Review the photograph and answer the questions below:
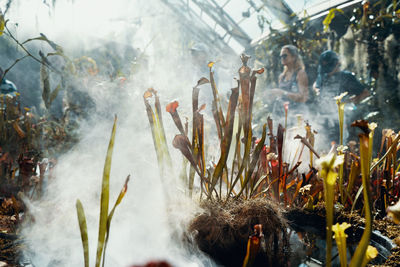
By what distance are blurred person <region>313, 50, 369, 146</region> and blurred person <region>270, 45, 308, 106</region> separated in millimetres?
346

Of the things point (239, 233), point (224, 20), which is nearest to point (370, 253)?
point (239, 233)

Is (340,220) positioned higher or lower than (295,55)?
lower

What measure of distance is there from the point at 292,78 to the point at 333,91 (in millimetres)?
536

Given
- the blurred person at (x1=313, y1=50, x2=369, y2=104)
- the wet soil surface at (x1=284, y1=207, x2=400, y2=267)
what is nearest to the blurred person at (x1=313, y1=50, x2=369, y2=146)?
the blurred person at (x1=313, y1=50, x2=369, y2=104)

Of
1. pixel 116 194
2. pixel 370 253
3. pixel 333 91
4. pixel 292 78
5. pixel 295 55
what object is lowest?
pixel 370 253

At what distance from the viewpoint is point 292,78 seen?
3467mm

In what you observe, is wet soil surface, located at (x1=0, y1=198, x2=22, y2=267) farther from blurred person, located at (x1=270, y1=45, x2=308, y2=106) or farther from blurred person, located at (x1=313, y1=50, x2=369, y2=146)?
blurred person, located at (x1=313, y1=50, x2=369, y2=146)

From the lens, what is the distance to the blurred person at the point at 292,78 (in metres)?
3.22

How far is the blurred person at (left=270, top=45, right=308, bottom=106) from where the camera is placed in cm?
322

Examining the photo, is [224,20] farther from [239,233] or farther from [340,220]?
[239,233]

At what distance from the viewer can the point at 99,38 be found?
888 cm

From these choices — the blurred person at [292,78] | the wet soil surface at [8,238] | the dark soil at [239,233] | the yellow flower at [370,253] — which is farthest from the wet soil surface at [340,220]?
the blurred person at [292,78]

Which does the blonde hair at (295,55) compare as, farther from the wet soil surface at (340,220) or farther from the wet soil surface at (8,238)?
the wet soil surface at (8,238)

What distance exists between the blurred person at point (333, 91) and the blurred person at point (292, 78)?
35cm
